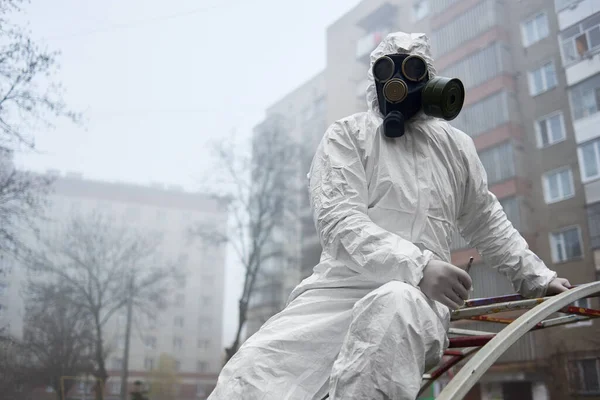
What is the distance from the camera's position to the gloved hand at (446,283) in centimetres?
90

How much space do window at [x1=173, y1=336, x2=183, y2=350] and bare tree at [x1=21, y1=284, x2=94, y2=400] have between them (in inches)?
40.2

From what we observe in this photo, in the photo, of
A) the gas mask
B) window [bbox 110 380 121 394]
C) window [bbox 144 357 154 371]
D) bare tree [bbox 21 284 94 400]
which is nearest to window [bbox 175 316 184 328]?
window [bbox 144 357 154 371]

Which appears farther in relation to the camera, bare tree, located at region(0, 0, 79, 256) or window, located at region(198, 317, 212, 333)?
window, located at region(198, 317, 212, 333)

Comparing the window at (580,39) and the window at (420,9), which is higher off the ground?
the window at (420,9)

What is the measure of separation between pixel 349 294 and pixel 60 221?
3.98 metres

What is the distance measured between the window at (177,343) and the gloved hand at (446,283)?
493cm

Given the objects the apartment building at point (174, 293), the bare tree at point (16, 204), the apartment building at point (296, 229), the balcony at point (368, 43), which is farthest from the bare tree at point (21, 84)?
the apartment building at point (296, 229)

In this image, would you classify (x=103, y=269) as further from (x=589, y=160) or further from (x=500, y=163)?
(x=589, y=160)

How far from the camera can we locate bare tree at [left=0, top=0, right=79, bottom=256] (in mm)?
2885

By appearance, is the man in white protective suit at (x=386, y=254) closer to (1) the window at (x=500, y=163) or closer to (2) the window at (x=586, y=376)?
(2) the window at (x=586, y=376)

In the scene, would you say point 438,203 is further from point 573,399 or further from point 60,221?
point 60,221

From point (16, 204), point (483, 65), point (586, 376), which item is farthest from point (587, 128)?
point (16, 204)

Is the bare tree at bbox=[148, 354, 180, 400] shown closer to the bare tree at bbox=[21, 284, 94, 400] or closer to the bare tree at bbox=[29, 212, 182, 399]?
the bare tree at bbox=[29, 212, 182, 399]

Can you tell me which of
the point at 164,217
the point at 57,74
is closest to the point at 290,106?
the point at 164,217
